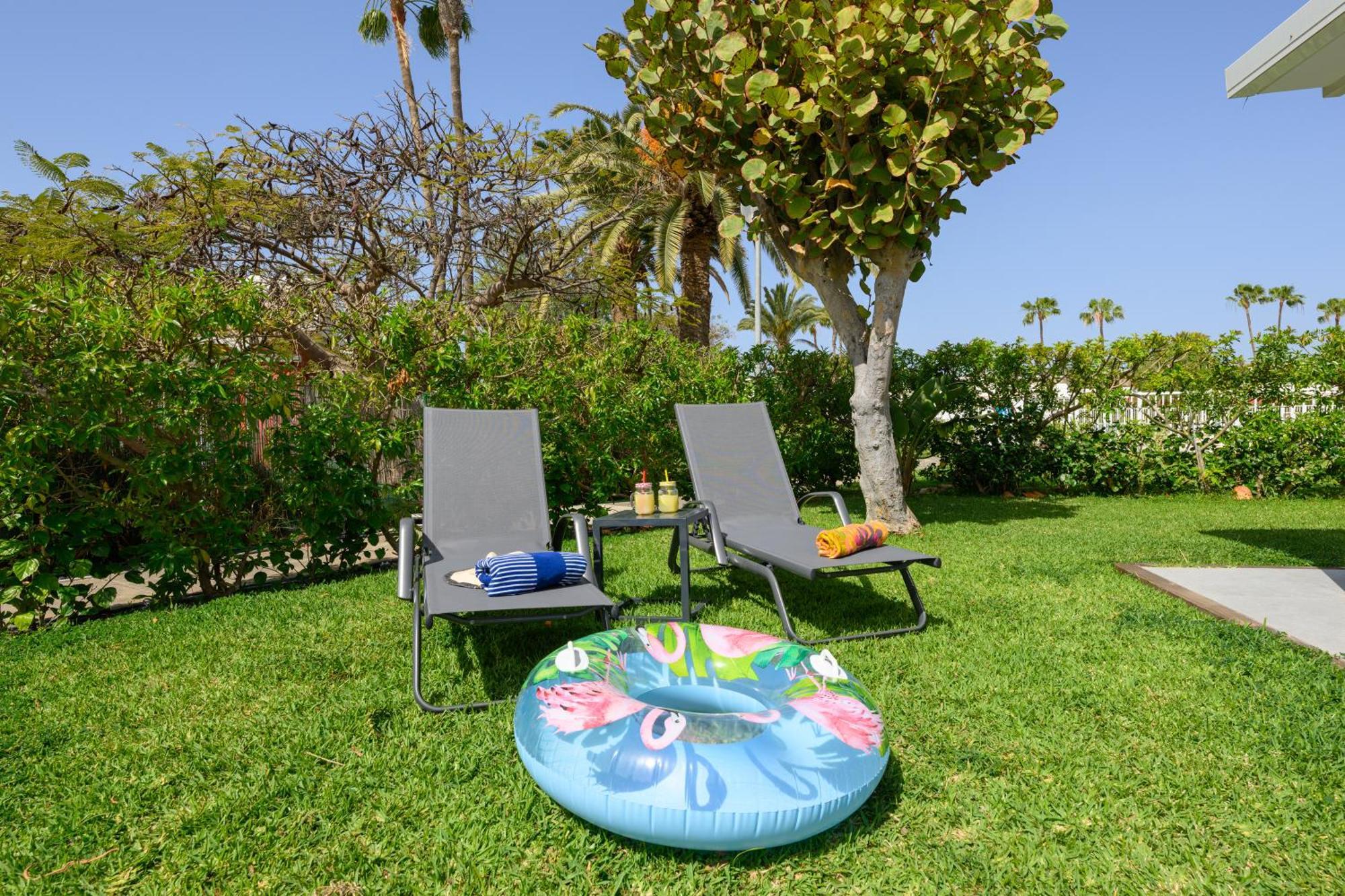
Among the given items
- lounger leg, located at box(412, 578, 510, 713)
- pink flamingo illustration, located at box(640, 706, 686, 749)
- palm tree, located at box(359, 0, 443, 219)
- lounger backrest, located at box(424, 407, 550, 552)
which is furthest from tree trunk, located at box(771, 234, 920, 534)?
palm tree, located at box(359, 0, 443, 219)

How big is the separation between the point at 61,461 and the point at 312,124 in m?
5.13

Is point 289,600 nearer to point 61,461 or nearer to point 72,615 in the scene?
point 72,615

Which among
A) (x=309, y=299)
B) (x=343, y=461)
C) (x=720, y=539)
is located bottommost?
(x=720, y=539)

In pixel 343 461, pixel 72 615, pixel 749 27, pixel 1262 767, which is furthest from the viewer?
pixel 749 27

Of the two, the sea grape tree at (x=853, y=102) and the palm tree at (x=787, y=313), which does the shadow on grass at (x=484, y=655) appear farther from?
the palm tree at (x=787, y=313)

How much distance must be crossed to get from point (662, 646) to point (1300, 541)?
680cm

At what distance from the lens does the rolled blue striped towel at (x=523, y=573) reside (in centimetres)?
328

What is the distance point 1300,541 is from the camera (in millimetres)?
6633

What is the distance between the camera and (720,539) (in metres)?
4.36

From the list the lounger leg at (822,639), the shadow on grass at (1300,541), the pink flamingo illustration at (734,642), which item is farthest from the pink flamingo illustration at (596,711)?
the shadow on grass at (1300,541)

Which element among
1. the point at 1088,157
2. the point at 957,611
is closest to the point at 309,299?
the point at 957,611

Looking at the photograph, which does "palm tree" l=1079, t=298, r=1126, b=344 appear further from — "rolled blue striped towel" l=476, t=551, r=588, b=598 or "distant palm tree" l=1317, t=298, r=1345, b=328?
"rolled blue striped towel" l=476, t=551, r=588, b=598

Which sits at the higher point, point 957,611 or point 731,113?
point 731,113

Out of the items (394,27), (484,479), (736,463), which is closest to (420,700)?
(484,479)
